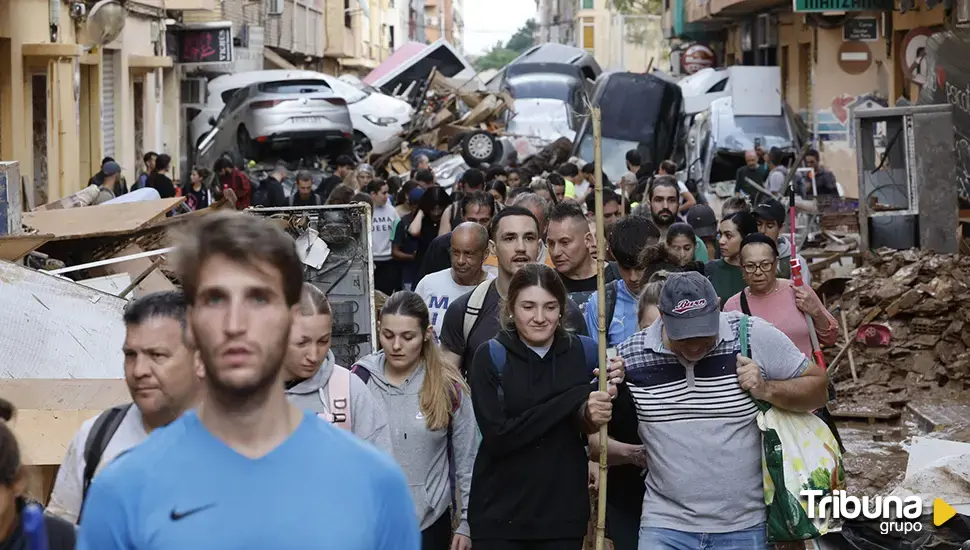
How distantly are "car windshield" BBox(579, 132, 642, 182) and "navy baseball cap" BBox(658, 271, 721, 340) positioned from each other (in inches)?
820

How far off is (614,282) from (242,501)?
4.45m

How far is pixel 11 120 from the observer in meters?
19.2

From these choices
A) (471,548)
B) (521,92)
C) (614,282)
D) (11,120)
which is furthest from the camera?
(521,92)

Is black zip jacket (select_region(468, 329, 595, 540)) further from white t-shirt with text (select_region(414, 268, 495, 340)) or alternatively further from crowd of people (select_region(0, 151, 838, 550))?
white t-shirt with text (select_region(414, 268, 495, 340))

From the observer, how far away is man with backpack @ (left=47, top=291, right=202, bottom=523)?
3752 millimetres

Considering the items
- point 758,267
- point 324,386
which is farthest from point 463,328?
point 324,386

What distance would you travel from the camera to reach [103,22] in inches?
832

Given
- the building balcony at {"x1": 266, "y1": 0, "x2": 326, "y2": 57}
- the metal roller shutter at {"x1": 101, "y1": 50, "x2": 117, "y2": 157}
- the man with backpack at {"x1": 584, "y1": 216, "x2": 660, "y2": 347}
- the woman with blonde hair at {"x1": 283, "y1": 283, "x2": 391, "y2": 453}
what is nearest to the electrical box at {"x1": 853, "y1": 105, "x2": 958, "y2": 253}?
the man with backpack at {"x1": 584, "y1": 216, "x2": 660, "y2": 347}

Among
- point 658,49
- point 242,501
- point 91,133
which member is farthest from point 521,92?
point 658,49

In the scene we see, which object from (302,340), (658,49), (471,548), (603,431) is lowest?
(471,548)

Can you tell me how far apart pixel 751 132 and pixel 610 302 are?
19.3 metres

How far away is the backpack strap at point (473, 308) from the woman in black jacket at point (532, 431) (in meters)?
1.14

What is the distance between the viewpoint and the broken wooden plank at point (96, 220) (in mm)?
10328

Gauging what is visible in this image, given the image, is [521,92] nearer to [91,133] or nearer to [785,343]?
[91,133]
